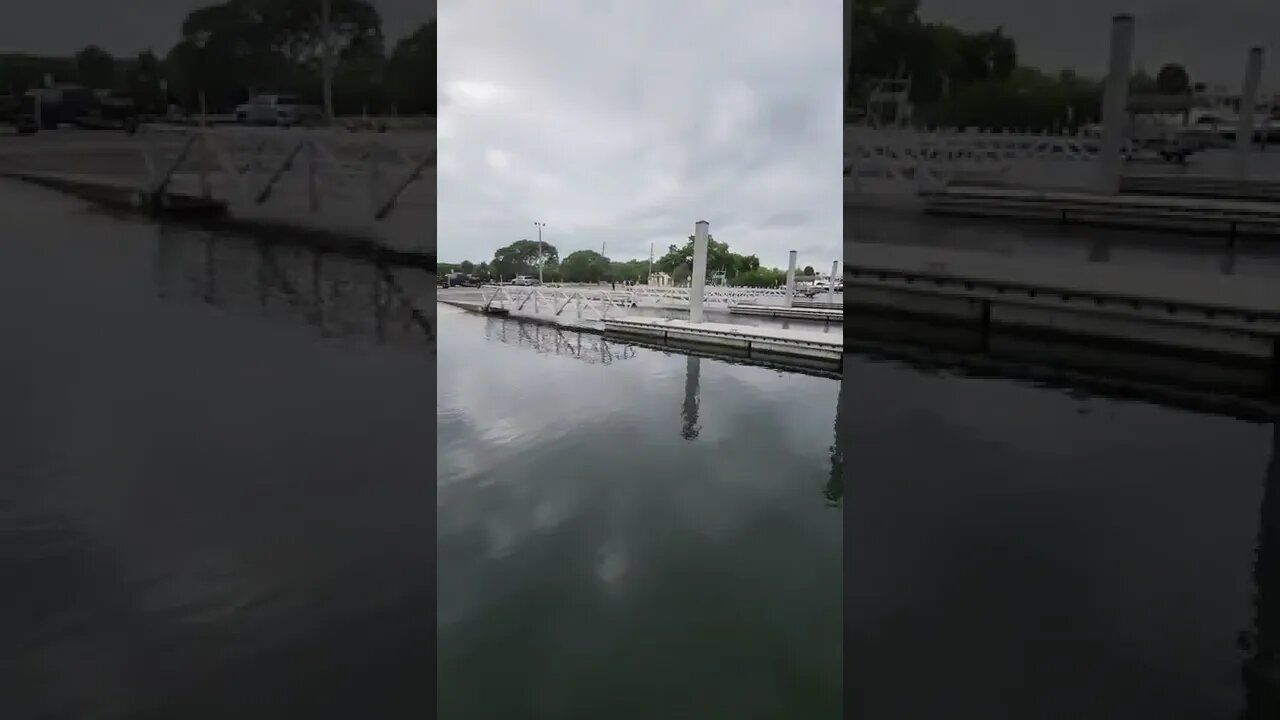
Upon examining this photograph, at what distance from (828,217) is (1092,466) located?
13.2 metres

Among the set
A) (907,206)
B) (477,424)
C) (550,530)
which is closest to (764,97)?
(477,424)

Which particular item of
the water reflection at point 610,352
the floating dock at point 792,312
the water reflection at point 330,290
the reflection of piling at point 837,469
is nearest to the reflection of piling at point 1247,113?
the water reflection at point 330,290

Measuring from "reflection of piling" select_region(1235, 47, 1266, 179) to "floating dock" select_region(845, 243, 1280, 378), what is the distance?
19.7 inches

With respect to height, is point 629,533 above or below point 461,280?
below

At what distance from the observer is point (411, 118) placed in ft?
9.93

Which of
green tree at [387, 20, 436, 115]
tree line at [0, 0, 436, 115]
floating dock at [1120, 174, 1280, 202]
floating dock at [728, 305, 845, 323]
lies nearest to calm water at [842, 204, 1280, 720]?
floating dock at [1120, 174, 1280, 202]

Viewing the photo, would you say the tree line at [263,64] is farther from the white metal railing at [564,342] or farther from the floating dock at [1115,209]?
the white metal railing at [564,342]

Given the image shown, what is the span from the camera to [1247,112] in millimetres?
3375

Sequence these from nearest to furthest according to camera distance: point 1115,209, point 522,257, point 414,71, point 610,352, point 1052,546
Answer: point 414,71
point 1052,546
point 1115,209
point 610,352
point 522,257

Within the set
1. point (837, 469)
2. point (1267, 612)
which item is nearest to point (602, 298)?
point (837, 469)

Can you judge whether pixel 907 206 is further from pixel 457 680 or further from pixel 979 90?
pixel 457 680

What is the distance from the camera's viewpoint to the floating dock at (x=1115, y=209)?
3.64 meters

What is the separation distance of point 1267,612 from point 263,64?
3940 mm

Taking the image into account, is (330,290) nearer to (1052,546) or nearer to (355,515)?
(355,515)
